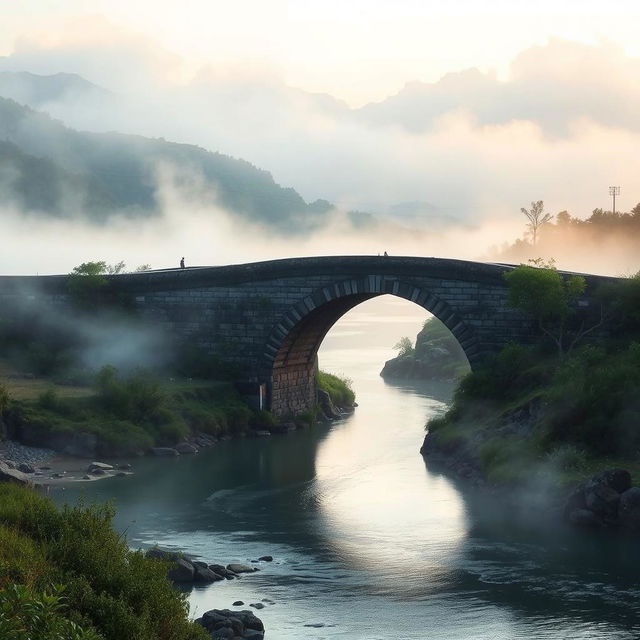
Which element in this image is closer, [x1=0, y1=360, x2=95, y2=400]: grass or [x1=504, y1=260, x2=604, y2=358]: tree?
[x1=504, y1=260, x2=604, y2=358]: tree

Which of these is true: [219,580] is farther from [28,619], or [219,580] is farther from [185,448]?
[185,448]

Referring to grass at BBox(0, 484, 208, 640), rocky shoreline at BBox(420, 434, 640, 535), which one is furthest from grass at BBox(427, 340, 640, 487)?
grass at BBox(0, 484, 208, 640)

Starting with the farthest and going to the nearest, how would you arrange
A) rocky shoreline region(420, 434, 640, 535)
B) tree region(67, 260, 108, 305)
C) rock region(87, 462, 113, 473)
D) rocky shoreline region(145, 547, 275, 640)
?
tree region(67, 260, 108, 305) < rock region(87, 462, 113, 473) < rocky shoreline region(420, 434, 640, 535) < rocky shoreline region(145, 547, 275, 640)

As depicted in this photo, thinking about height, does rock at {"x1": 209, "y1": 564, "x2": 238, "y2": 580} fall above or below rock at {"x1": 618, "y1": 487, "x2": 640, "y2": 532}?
below

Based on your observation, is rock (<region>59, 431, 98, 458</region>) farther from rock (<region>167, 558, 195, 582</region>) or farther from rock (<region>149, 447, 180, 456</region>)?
rock (<region>167, 558, 195, 582</region>)

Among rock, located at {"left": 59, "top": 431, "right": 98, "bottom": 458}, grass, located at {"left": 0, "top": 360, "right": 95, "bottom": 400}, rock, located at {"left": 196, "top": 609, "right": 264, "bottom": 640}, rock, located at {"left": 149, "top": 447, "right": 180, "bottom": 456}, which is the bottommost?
rock, located at {"left": 196, "top": 609, "right": 264, "bottom": 640}

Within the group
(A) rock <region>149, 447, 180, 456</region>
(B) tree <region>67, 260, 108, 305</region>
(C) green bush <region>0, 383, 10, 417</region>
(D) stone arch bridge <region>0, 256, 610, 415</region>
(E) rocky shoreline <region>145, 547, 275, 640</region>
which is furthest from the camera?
(B) tree <region>67, 260, 108, 305</region>

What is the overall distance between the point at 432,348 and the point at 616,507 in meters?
56.5

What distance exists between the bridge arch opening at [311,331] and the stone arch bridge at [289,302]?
5 cm

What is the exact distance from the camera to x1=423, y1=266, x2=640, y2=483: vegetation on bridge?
164 feet

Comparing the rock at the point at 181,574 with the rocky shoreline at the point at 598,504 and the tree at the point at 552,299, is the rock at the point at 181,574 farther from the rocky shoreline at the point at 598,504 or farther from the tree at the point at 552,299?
the tree at the point at 552,299

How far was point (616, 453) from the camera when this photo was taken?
163 ft

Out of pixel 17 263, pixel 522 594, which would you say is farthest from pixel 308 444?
pixel 17 263

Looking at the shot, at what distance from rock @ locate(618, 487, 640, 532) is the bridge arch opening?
1966 cm
